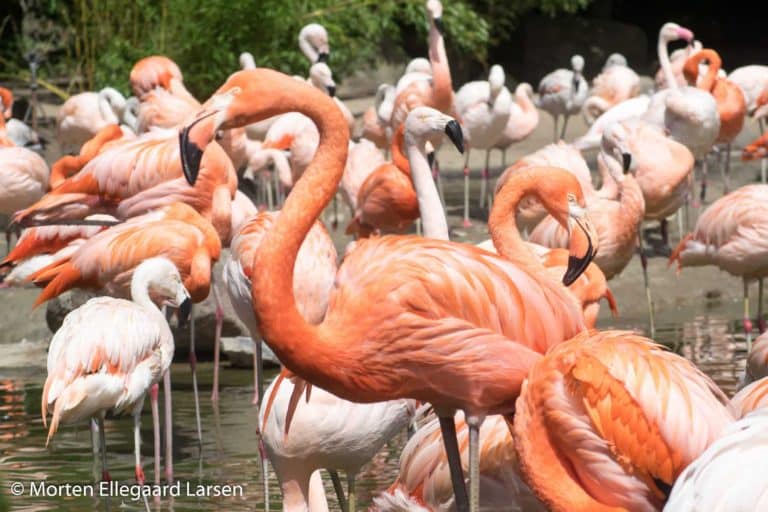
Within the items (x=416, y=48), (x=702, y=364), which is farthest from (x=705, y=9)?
(x=702, y=364)

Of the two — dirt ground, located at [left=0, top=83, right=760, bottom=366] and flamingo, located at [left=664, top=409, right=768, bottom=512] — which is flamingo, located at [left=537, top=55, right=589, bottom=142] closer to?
dirt ground, located at [left=0, top=83, right=760, bottom=366]

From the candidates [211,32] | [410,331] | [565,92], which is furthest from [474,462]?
[565,92]

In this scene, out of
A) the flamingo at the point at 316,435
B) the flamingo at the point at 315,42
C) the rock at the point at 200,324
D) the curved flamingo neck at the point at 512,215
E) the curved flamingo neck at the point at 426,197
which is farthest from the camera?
the flamingo at the point at 315,42

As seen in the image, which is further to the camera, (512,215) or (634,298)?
(634,298)

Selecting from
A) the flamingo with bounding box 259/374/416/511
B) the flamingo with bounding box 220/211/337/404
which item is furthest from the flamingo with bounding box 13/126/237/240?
the flamingo with bounding box 259/374/416/511

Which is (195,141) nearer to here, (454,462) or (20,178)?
(454,462)

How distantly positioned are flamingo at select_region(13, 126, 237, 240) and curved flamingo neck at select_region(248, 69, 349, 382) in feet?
11.6

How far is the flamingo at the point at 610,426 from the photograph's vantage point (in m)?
3.27

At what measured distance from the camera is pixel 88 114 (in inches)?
471

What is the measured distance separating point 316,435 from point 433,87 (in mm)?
5888

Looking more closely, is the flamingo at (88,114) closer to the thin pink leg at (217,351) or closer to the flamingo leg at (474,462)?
the thin pink leg at (217,351)

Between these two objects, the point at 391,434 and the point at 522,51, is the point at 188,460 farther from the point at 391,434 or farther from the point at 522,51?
the point at 522,51

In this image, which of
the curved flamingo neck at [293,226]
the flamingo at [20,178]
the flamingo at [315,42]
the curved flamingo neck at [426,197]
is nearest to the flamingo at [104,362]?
the curved flamingo neck at [426,197]

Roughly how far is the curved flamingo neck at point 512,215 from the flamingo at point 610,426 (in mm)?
978
